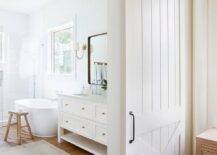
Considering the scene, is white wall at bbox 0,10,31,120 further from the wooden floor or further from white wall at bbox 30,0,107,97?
the wooden floor

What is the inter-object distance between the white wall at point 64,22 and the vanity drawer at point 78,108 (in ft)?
1.92

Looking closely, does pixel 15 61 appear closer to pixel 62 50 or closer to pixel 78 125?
pixel 62 50

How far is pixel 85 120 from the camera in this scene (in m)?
3.16

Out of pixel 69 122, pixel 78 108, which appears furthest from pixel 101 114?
pixel 69 122

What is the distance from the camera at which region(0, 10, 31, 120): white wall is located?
5096 millimetres

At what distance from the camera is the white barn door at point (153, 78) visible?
1520mm

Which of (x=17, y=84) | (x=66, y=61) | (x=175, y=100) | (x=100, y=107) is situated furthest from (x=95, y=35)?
(x=17, y=84)

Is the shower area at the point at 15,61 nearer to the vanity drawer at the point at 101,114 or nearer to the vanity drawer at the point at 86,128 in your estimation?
the vanity drawer at the point at 86,128

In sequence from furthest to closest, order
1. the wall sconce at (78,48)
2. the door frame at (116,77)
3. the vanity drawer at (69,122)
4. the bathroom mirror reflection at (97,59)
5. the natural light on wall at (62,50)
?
the natural light on wall at (62,50) < the wall sconce at (78,48) < the bathroom mirror reflection at (97,59) < the vanity drawer at (69,122) < the door frame at (116,77)

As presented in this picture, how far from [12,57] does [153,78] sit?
4.45m

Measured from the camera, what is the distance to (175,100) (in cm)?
206

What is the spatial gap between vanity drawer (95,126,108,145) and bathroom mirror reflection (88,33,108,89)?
0.78 meters

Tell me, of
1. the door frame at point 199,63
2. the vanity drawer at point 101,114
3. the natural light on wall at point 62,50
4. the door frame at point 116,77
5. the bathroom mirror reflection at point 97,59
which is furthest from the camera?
the natural light on wall at point 62,50

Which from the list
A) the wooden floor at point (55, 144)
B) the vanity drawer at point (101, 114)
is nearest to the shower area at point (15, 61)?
the wooden floor at point (55, 144)
